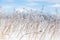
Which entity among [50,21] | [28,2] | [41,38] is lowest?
[41,38]

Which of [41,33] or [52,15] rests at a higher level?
[52,15]

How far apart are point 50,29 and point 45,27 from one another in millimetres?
94

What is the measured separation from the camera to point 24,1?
3.46m

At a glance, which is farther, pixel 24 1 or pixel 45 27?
pixel 24 1

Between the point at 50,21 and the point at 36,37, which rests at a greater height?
the point at 50,21

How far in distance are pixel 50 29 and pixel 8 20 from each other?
61 centimetres

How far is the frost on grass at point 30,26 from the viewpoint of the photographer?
2838mm

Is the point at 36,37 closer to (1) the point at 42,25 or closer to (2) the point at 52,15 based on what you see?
(1) the point at 42,25

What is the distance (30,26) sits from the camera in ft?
9.44

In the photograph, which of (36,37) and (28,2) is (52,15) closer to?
(36,37)

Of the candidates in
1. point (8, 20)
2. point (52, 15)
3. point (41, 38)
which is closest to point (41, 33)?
point (41, 38)

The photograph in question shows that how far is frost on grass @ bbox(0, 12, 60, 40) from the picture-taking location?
2.84 meters

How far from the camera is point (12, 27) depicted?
291 centimetres

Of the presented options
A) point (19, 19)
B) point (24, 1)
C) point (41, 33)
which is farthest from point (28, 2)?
point (41, 33)
